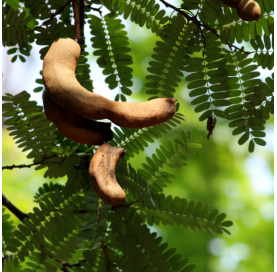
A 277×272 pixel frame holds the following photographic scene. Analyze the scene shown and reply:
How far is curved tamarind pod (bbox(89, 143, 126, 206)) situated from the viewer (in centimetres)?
27

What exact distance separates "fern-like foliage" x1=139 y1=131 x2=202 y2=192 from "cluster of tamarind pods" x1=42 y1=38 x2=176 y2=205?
1.12 feet

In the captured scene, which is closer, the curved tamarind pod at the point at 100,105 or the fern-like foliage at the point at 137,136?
the curved tamarind pod at the point at 100,105

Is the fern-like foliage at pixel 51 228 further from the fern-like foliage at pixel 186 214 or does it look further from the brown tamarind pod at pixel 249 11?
the brown tamarind pod at pixel 249 11

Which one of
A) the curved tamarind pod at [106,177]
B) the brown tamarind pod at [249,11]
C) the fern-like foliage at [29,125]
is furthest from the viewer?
the fern-like foliage at [29,125]

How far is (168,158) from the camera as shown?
0.68m

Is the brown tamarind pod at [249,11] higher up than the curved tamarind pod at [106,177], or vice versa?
the brown tamarind pod at [249,11]

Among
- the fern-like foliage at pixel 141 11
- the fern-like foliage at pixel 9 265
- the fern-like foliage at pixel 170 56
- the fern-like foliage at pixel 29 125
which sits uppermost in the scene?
the fern-like foliage at pixel 141 11

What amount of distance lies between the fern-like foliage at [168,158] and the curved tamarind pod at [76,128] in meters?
0.34

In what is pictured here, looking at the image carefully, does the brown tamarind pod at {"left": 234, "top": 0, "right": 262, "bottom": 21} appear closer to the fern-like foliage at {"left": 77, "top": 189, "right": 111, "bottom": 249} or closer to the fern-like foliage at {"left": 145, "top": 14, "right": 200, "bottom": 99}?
the fern-like foliage at {"left": 145, "top": 14, "right": 200, "bottom": 99}

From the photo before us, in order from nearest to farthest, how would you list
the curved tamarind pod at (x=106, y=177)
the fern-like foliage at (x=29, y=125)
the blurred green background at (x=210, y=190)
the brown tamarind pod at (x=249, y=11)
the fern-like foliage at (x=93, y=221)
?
the curved tamarind pod at (x=106, y=177) < the brown tamarind pod at (x=249, y=11) < the fern-like foliage at (x=93, y=221) < the fern-like foliage at (x=29, y=125) < the blurred green background at (x=210, y=190)

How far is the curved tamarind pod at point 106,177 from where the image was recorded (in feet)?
0.89

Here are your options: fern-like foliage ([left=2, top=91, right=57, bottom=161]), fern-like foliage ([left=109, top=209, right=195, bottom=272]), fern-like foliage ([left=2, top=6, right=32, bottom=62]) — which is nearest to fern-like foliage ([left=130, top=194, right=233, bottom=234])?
fern-like foliage ([left=109, top=209, right=195, bottom=272])

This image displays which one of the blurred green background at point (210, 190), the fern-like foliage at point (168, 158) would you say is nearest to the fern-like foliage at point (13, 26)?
the fern-like foliage at point (168, 158)

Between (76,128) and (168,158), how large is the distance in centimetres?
38
